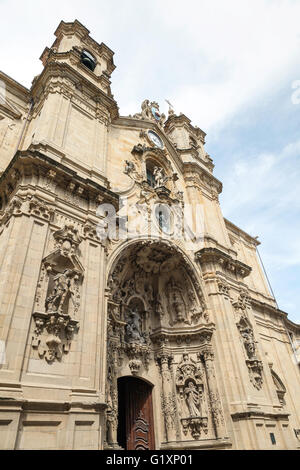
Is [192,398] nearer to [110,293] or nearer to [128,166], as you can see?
[110,293]

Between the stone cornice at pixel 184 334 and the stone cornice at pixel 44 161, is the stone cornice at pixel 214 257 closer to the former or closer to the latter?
the stone cornice at pixel 184 334

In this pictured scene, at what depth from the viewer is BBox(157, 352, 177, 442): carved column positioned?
1113cm

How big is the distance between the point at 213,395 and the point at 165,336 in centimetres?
292

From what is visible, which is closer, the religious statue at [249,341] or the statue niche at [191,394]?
the statue niche at [191,394]

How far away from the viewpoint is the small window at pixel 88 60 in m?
16.0

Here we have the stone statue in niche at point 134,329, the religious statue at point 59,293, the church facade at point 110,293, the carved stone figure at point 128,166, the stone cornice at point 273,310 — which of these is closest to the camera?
the church facade at point 110,293

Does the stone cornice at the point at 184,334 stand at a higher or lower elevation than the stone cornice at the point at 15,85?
lower

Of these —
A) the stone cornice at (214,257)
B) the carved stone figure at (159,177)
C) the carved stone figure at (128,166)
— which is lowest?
the stone cornice at (214,257)

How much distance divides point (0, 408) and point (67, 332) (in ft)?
7.54

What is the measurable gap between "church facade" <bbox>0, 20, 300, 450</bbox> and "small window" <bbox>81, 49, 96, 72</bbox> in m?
0.13

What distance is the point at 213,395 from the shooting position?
11.6 m

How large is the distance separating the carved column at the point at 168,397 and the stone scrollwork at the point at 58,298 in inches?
230

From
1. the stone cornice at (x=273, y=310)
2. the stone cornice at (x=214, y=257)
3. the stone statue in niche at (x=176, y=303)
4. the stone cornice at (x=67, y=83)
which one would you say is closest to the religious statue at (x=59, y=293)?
the stone statue in niche at (x=176, y=303)

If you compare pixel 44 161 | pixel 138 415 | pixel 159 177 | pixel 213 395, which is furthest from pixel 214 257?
pixel 44 161
